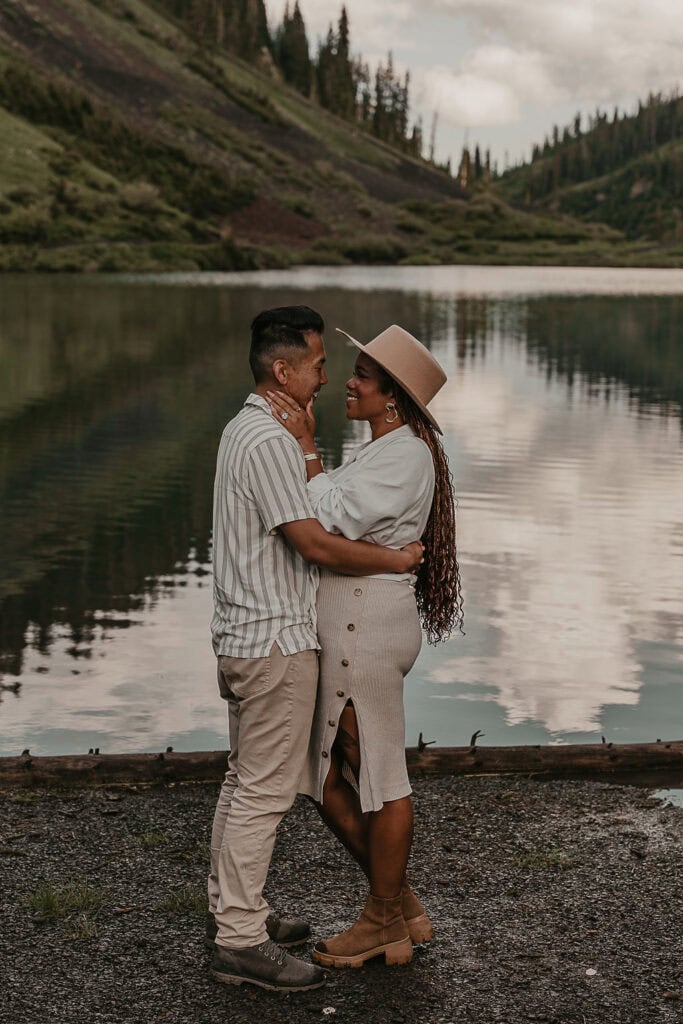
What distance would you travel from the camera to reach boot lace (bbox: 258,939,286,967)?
4945 mm

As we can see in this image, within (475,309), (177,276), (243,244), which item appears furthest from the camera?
(243,244)

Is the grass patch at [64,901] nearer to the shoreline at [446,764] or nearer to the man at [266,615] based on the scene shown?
the man at [266,615]

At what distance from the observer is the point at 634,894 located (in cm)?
585

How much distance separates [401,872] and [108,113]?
491 ft

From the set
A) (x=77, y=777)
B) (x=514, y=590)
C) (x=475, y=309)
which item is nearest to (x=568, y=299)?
(x=475, y=309)

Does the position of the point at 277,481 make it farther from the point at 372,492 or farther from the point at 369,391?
the point at 369,391

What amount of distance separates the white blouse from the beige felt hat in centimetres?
14

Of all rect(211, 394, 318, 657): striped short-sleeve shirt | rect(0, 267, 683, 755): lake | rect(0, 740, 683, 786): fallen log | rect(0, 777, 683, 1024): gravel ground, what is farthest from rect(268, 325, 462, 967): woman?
rect(0, 267, 683, 755): lake

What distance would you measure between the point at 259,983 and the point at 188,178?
139600mm

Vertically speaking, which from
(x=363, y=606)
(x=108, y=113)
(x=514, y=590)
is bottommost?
(x=514, y=590)

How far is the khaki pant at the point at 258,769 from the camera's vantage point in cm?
493

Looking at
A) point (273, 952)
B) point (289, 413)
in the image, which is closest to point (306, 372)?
point (289, 413)

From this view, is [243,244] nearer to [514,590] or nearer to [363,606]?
[514,590]

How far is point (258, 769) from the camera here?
4.98 m
